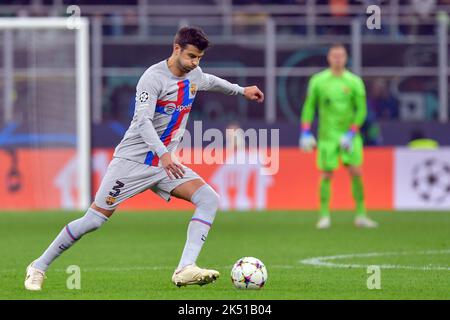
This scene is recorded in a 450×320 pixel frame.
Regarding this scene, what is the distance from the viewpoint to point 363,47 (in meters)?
21.5

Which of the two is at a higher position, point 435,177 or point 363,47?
point 363,47

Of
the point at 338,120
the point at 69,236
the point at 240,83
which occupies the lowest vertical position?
the point at 69,236

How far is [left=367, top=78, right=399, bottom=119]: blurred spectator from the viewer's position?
71.7 ft

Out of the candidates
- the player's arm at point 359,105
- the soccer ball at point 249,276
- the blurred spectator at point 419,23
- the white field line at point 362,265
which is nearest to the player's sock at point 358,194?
the player's arm at point 359,105

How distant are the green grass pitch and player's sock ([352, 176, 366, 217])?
0.33 meters

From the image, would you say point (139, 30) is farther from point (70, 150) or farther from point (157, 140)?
point (157, 140)

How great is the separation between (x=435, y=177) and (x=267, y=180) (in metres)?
2.81

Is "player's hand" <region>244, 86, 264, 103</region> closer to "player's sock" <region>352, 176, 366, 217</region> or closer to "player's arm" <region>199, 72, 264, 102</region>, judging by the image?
"player's arm" <region>199, 72, 264, 102</region>

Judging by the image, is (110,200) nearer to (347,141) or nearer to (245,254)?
(245,254)

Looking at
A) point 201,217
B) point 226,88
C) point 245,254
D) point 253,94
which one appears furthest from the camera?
point 245,254

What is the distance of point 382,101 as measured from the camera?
72.2 feet

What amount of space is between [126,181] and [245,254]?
11.8 ft

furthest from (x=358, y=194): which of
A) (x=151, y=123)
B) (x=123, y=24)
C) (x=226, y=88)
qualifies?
(x=151, y=123)
